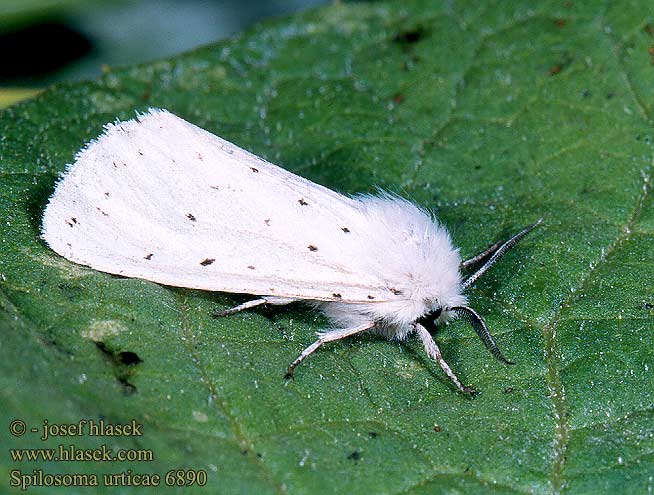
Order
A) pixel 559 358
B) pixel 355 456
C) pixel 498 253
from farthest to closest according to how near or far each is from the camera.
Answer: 1. pixel 498 253
2. pixel 559 358
3. pixel 355 456

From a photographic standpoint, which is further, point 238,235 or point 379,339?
point 379,339

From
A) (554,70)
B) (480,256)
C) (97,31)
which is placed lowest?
(97,31)

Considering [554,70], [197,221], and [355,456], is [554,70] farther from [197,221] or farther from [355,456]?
[355,456]

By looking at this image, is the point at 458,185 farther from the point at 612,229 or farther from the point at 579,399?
the point at 579,399

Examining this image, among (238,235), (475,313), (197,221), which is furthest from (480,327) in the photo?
(197,221)

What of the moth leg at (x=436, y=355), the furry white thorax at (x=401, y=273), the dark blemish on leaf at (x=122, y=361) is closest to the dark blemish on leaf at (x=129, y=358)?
the dark blemish on leaf at (x=122, y=361)

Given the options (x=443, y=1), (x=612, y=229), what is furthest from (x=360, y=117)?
(x=612, y=229)

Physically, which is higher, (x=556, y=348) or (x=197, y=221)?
(x=197, y=221)
